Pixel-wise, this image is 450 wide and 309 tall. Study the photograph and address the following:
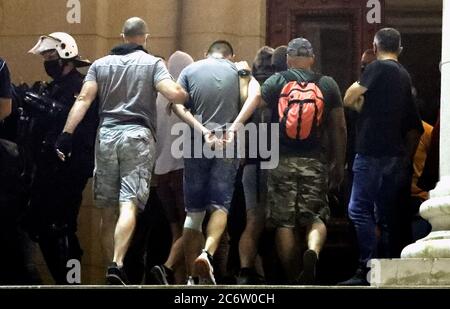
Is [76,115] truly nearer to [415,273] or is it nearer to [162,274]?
[162,274]

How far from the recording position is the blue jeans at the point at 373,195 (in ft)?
52.0

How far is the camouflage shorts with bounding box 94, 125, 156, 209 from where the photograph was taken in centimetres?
1559

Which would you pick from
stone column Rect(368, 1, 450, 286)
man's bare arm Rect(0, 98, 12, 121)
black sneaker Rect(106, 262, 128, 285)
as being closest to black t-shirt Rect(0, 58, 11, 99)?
man's bare arm Rect(0, 98, 12, 121)

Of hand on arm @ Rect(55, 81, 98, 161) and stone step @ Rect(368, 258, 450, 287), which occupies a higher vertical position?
hand on arm @ Rect(55, 81, 98, 161)

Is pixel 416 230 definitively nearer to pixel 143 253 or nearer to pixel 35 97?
pixel 143 253

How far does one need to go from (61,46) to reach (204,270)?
8.48 feet

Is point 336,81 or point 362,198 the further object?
point 336,81

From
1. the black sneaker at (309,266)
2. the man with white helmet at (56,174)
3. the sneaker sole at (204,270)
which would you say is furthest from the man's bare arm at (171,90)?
the black sneaker at (309,266)

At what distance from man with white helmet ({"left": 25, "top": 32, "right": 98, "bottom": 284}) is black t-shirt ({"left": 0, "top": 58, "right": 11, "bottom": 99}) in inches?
29.1

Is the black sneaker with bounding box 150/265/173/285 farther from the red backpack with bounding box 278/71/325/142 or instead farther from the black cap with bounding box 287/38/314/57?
the black cap with bounding box 287/38/314/57

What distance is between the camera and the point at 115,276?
600 inches

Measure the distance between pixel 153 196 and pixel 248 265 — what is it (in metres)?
1.16

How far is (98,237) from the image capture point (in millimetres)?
17312
